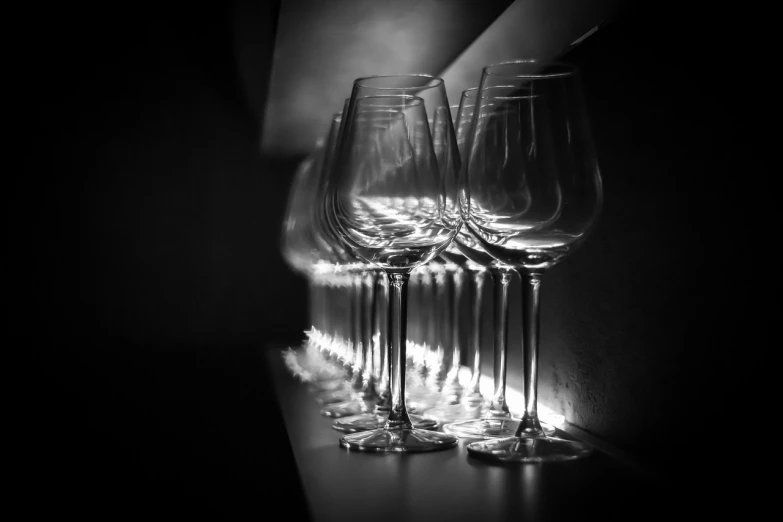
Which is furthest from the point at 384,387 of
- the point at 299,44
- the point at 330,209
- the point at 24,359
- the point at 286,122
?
the point at 286,122

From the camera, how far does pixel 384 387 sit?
36.8 inches

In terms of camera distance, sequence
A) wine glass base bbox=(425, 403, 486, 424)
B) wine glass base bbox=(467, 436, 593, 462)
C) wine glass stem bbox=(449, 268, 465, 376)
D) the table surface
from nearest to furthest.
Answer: the table surface, wine glass base bbox=(467, 436, 593, 462), wine glass base bbox=(425, 403, 486, 424), wine glass stem bbox=(449, 268, 465, 376)

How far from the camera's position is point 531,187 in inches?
24.3

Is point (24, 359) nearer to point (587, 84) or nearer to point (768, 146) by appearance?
point (587, 84)

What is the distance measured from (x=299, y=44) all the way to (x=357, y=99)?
52cm

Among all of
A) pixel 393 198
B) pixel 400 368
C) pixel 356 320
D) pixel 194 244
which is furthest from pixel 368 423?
pixel 194 244

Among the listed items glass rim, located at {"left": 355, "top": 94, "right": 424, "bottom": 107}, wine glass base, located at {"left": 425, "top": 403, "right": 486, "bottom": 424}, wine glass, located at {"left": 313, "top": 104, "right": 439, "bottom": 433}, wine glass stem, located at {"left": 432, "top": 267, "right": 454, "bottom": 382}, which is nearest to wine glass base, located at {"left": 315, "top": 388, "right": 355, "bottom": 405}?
wine glass, located at {"left": 313, "top": 104, "right": 439, "bottom": 433}

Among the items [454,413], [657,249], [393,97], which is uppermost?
[393,97]

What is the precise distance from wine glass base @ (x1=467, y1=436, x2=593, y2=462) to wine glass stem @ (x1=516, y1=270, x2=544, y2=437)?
0.04 ft

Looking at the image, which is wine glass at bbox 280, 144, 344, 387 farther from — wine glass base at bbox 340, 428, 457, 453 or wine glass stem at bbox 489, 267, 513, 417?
wine glass base at bbox 340, 428, 457, 453

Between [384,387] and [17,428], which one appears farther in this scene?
[384,387]

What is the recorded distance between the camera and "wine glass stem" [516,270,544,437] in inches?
25.0

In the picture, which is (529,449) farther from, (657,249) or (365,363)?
(365,363)

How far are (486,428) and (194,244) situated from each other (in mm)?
1581
